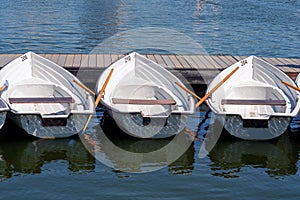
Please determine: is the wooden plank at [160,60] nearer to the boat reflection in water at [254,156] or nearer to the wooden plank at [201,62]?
the wooden plank at [201,62]

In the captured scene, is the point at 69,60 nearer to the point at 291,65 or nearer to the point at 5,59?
the point at 5,59

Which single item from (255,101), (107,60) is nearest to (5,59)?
(107,60)

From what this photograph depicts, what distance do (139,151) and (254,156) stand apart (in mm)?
2026

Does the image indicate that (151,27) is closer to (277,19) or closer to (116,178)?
(277,19)

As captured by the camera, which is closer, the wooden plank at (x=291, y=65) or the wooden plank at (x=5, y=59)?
the wooden plank at (x=5, y=59)

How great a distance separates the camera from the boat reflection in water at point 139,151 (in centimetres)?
927

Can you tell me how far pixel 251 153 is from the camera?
984cm

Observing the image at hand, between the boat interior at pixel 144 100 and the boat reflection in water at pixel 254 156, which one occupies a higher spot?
the boat interior at pixel 144 100

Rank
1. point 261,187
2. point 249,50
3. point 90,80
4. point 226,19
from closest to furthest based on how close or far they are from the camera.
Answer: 1. point 261,187
2. point 90,80
3. point 249,50
4. point 226,19

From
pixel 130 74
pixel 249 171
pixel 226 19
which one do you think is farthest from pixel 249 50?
pixel 249 171

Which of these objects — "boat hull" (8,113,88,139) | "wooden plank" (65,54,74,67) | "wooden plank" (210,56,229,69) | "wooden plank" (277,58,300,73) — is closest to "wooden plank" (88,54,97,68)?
"wooden plank" (65,54,74,67)

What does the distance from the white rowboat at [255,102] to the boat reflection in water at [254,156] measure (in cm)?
20

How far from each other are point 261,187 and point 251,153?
53.5 inches

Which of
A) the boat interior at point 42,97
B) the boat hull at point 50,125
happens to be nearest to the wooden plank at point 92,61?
the boat interior at point 42,97
